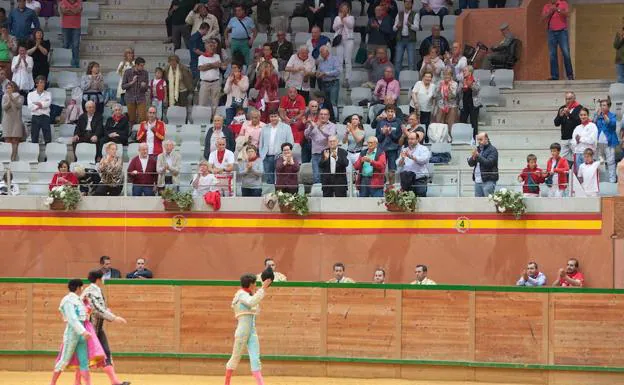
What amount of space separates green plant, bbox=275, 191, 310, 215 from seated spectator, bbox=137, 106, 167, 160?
9.87ft

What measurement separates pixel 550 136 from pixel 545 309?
6694 mm

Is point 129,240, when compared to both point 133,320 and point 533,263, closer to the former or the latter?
point 133,320

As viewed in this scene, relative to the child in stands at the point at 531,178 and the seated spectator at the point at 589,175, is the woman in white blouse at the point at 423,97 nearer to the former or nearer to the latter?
the child in stands at the point at 531,178

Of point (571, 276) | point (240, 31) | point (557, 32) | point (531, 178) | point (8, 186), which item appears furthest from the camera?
point (240, 31)

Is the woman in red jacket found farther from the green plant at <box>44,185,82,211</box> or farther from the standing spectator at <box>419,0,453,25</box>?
the standing spectator at <box>419,0,453,25</box>

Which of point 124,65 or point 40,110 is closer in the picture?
point 40,110

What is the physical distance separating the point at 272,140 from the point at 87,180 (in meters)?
3.49

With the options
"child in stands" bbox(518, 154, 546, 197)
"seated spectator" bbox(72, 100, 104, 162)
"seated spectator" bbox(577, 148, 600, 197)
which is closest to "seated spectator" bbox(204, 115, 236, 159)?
"seated spectator" bbox(72, 100, 104, 162)

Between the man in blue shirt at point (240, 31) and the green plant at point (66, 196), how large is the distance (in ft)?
17.6

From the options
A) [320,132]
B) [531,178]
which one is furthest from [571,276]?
[320,132]

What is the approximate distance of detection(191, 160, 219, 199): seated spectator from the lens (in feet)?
97.0

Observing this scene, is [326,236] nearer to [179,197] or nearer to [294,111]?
[179,197]

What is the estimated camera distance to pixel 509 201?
91.8 ft

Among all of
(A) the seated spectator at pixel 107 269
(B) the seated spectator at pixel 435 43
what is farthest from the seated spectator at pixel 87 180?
(B) the seated spectator at pixel 435 43
